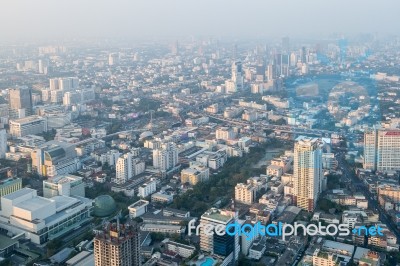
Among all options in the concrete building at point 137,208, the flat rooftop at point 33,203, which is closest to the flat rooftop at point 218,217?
the concrete building at point 137,208

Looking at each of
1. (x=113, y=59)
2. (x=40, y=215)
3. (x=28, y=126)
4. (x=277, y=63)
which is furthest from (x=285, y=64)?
(x=40, y=215)

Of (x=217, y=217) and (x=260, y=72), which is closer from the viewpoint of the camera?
(x=217, y=217)

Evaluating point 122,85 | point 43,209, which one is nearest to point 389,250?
point 43,209

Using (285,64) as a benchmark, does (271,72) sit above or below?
below

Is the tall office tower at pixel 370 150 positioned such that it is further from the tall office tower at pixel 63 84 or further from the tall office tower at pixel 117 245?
the tall office tower at pixel 63 84

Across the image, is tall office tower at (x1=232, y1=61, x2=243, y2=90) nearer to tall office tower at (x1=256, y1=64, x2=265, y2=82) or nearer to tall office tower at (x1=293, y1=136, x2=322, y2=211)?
tall office tower at (x1=256, y1=64, x2=265, y2=82)

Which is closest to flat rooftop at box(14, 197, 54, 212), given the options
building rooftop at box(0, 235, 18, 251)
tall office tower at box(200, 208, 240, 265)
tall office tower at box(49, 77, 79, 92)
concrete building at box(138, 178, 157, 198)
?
building rooftop at box(0, 235, 18, 251)

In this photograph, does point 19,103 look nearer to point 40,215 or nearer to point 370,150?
point 40,215
